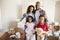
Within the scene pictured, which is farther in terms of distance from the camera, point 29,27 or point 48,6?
point 48,6

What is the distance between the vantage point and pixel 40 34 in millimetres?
1748

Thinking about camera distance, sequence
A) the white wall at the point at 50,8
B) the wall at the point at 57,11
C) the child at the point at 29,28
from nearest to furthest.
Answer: the child at the point at 29,28 → the white wall at the point at 50,8 → the wall at the point at 57,11

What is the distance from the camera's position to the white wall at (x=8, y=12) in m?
3.25

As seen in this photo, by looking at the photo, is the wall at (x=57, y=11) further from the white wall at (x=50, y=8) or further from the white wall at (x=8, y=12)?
the white wall at (x=8, y=12)

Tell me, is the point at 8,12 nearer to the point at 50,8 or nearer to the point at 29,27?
the point at 50,8

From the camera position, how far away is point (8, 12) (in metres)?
3.29

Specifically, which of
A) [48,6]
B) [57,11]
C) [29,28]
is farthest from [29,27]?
[57,11]

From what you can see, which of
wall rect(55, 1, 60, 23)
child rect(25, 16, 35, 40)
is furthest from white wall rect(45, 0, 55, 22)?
child rect(25, 16, 35, 40)

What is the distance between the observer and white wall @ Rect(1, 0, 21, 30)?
3.25m

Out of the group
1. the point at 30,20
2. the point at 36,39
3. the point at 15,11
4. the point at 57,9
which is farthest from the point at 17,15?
the point at 36,39

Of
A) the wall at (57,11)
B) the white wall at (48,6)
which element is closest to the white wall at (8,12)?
the white wall at (48,6)

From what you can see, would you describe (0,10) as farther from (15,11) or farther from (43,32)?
(43,32)

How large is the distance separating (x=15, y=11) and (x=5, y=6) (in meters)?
0.28

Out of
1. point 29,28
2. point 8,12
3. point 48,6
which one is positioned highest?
point 48,6
